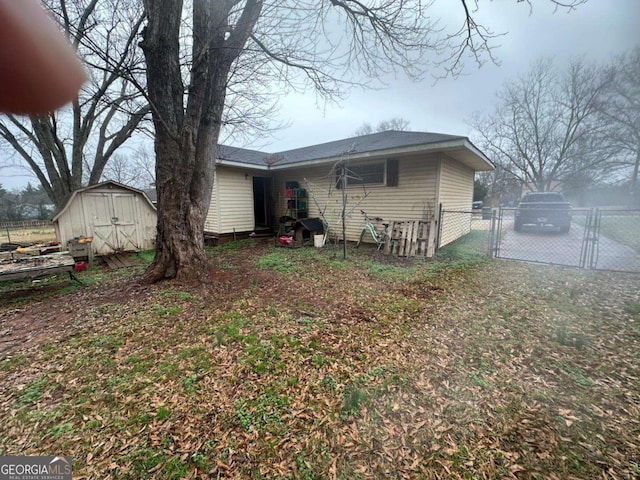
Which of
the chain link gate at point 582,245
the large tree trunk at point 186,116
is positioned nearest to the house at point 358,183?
the chain link gate at point 582,245

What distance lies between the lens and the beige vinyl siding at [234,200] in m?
9.34

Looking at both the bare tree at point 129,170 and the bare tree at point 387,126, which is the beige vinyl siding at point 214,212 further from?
the bare tree at point 387,126

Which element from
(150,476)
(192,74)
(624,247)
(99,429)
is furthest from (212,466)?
(624,247)

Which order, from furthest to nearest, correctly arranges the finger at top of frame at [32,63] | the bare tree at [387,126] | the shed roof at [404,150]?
the bare tree at [387,126] → the shed roof at [404,150] → the finger at top of frame at [32,63]

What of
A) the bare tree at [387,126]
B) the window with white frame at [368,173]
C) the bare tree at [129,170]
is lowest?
the window with white frame at [368,173]

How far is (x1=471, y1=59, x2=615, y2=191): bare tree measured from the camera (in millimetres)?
18156

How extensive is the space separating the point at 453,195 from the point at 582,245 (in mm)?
3666

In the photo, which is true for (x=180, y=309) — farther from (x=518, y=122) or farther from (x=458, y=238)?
(x=518, y=122)

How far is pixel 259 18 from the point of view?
5.41 m

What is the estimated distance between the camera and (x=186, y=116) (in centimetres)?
478

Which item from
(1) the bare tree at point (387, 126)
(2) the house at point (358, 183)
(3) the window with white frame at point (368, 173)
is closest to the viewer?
(2) the house at point (358, 183)

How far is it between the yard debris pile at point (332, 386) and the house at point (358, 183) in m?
3.98

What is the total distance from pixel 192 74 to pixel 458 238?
30.8 feet

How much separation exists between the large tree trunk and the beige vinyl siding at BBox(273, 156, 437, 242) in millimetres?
4043
